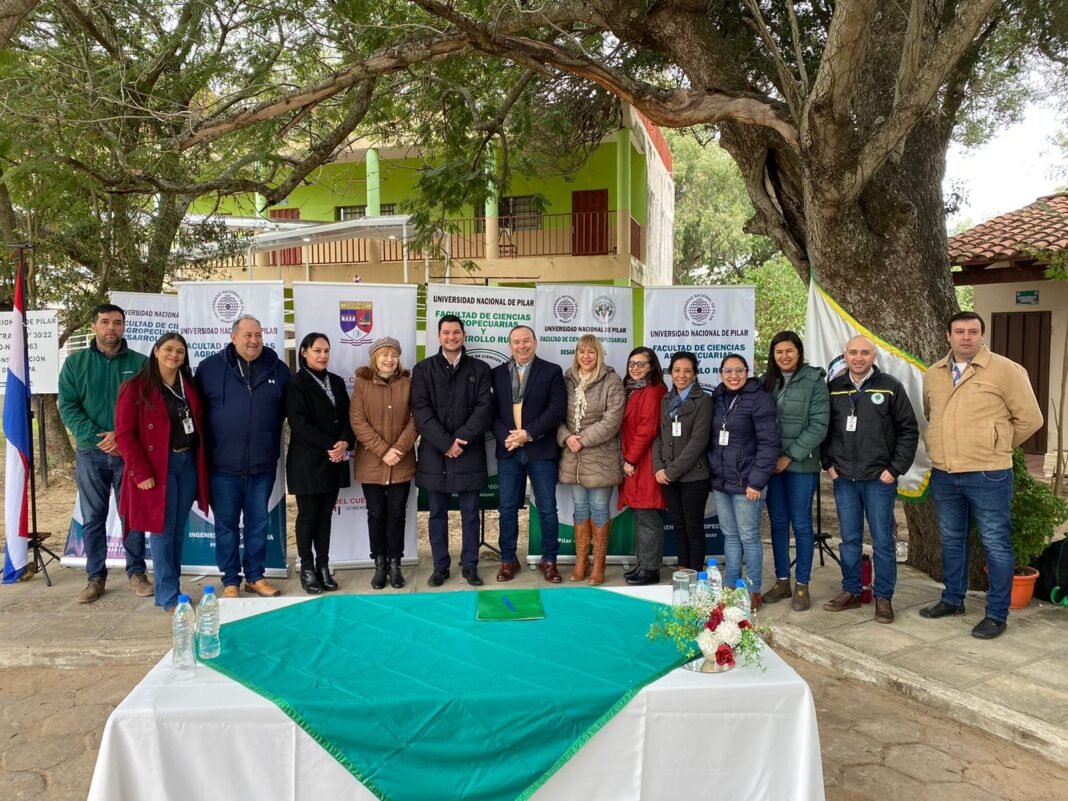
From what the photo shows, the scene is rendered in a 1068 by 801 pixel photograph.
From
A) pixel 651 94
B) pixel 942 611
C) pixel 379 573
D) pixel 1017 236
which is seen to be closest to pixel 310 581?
pixel 379 573

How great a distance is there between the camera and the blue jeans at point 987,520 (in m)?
4.56

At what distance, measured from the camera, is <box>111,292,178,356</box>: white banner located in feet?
19.1

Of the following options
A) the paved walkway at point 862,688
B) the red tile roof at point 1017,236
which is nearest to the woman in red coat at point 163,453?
the paved walkway at point 862,688

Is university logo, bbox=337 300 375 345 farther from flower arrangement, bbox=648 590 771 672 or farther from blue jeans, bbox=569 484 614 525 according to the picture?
flower arrangement, bbox=648 590 771 672

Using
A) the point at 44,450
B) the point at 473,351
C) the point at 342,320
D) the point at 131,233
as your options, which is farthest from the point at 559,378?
the point at 44,450

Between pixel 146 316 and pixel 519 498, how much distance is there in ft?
10.3

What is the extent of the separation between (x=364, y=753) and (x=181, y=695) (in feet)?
2.00

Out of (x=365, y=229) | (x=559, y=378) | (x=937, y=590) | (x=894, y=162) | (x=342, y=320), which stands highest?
(x=365, y=229)

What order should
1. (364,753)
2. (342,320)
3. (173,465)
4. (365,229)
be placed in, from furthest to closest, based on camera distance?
(365,229) → (342,320) → (173,465) → (364,753)

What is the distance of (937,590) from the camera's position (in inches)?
215

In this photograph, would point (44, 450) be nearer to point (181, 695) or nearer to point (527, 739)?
point (181, 695)

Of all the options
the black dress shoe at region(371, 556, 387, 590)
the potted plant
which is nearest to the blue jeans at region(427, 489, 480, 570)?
the black dress shoe at region(371, 556, 387, 590)

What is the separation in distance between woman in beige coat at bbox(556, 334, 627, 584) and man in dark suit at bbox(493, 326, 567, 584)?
0.10 m

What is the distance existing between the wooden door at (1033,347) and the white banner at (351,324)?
383 inches
